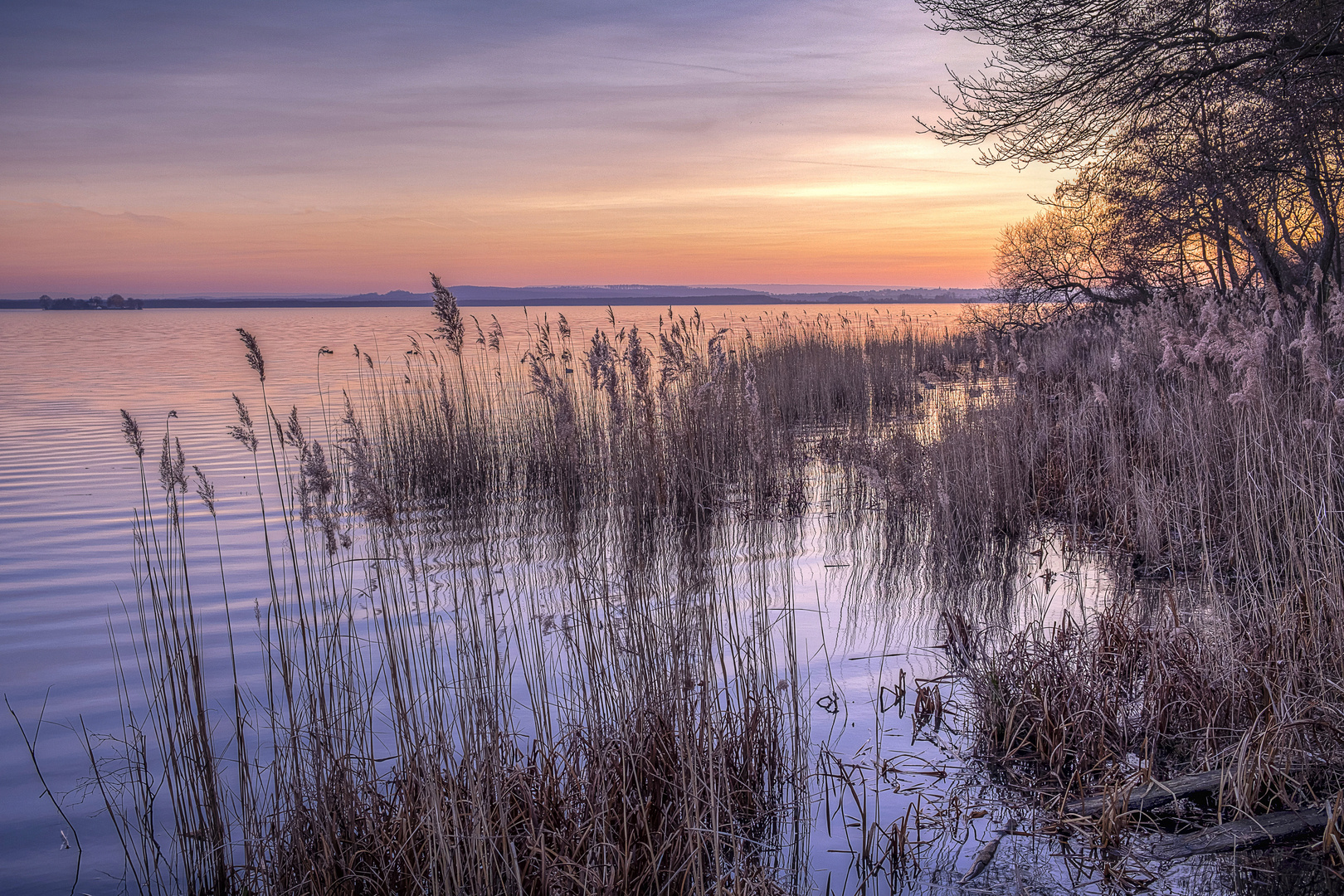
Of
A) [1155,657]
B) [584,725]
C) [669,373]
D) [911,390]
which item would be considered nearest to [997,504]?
[669,373]

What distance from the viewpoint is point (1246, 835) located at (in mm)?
2383

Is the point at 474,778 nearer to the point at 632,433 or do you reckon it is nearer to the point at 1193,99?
the point at 632,433

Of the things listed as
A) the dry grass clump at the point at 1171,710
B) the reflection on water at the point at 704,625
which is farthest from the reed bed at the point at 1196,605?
the reflection on water at the point at 704,625

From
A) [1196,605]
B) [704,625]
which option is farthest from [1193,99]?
[704,625]

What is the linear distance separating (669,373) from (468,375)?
32.8ft

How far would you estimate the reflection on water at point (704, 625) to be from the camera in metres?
2.66

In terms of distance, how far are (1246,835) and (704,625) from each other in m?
1.75

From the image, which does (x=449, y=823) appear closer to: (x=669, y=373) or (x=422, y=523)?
(x=669, y=373)

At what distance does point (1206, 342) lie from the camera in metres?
5.04

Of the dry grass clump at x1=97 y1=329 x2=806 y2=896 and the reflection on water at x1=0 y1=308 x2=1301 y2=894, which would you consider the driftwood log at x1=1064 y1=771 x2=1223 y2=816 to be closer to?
the reflection on water at x1=0 y1=308 x2=1301 y2=894

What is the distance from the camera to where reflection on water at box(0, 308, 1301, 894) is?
2.66 metres

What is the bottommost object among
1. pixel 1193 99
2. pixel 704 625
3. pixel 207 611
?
pixel 207 611

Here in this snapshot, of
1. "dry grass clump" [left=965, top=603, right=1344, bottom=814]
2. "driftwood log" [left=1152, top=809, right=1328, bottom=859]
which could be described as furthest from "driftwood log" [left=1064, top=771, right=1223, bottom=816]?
"driftwood log" [left=1152, top=809, right=1328, bottom=859]

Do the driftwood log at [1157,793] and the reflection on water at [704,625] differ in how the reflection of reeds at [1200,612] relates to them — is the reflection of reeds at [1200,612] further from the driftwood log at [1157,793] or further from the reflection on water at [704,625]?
the reflection on water at [704,625]
